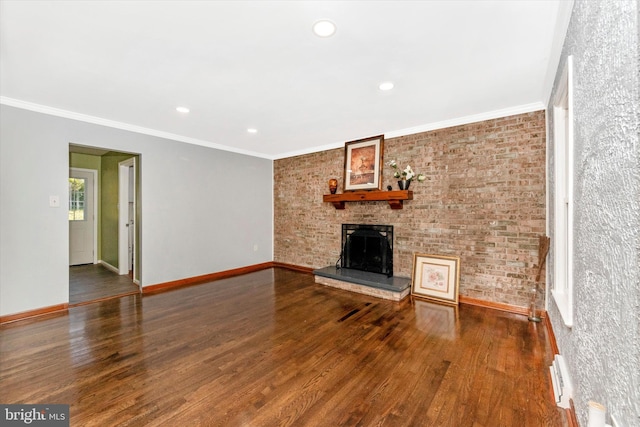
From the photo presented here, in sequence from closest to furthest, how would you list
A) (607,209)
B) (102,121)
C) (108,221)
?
(607,209)
(102,121)
(108,221)

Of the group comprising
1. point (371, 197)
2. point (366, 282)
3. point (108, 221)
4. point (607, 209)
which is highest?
point (371, 197)

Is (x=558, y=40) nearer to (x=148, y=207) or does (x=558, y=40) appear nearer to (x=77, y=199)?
(x=148, y=207)

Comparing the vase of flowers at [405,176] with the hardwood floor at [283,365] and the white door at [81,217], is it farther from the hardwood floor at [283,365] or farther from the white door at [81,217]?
the white door at [81,217]

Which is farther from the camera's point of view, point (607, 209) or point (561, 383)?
point (561, 383)

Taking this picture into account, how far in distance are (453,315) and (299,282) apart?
2.33 m

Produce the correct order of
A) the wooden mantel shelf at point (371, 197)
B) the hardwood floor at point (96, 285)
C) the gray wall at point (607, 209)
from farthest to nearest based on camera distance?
the wooden mantel shelf at point (371, 197) < the hardwood floor at point (96, 285) < the gray wall at point (607, 209)

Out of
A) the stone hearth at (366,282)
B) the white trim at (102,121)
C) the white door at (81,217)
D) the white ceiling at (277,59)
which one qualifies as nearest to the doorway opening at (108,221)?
the white door at (81,217)

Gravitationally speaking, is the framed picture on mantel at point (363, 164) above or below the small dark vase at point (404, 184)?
above

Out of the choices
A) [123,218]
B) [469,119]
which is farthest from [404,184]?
[123,218]

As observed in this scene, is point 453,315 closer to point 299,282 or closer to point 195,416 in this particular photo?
point 299,282

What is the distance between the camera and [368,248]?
14.4 ft

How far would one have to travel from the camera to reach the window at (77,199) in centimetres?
572

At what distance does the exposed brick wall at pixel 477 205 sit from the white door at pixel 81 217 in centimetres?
562

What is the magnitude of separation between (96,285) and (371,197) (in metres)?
4.53
